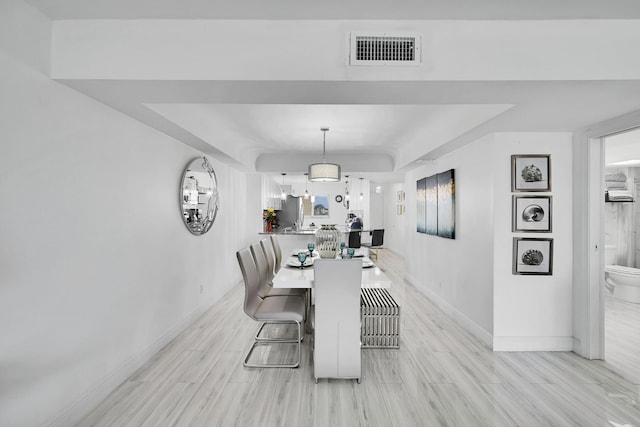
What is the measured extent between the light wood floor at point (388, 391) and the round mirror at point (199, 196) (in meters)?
1.43

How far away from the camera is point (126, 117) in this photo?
8.28ft

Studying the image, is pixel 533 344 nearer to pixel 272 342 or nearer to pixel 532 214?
pixel 532 214

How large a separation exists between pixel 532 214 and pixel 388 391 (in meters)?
2.25

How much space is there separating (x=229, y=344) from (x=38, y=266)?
1879mm

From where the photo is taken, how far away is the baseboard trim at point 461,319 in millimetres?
3168

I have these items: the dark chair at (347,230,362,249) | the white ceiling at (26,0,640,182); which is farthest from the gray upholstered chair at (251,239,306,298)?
the dark chair at (347,230,362,249)

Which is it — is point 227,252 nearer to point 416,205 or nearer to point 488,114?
point 416,205

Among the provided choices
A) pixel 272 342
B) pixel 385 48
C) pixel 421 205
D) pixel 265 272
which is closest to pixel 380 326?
pixel 272 342

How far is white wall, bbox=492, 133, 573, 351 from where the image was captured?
3.07 m

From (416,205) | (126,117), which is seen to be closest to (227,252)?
(126,117)

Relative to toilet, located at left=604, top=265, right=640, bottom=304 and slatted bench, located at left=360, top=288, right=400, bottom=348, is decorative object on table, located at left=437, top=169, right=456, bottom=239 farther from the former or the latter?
toilet, located at left=604, top=265, right=640, bottom=304

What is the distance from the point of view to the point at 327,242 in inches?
127

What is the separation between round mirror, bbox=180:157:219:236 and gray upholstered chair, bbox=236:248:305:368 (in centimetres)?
123

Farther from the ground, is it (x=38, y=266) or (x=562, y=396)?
(x=38, y=266)
